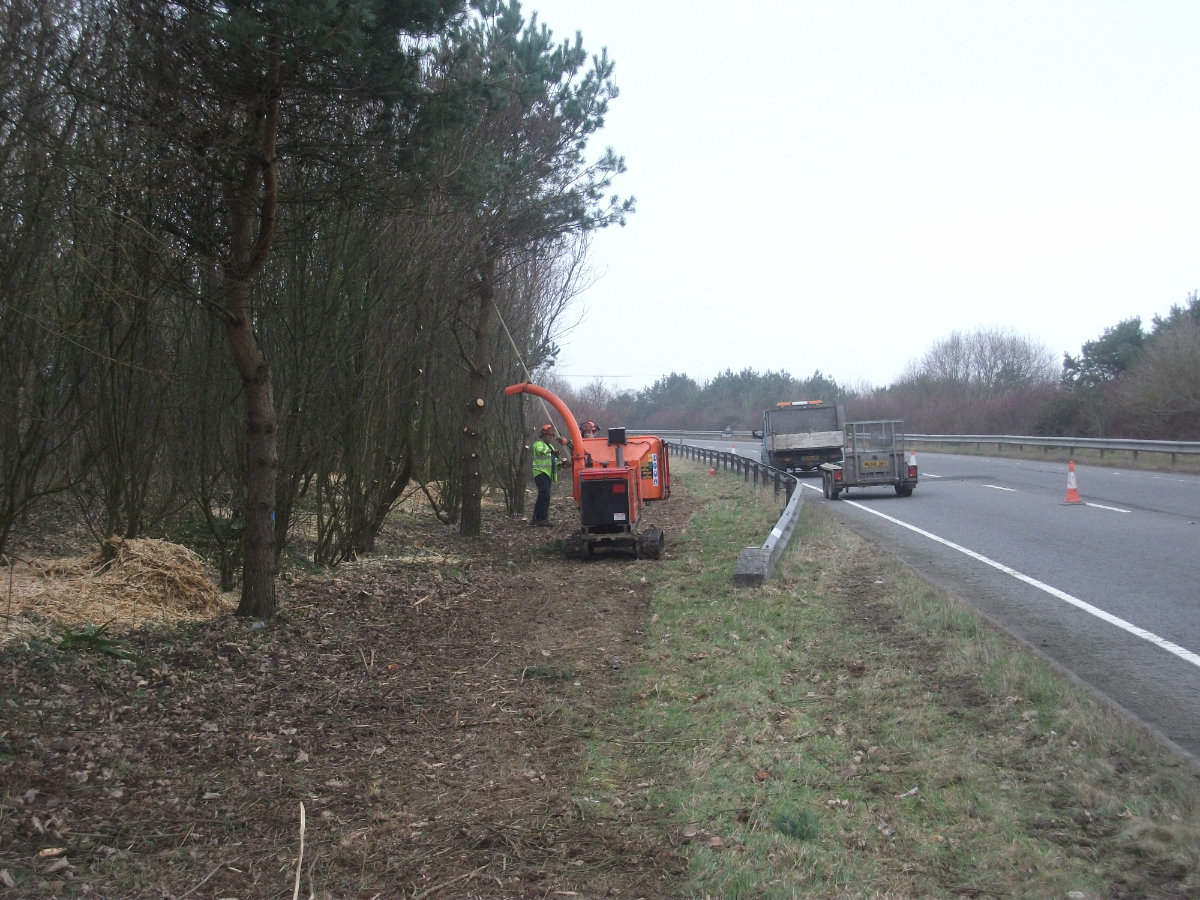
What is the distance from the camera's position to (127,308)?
973 cm

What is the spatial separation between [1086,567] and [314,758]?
9681 mm

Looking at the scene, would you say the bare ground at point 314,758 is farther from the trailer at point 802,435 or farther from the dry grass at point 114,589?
the trailer at point 802,435

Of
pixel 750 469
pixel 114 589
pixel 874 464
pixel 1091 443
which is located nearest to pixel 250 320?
pixel 114 589

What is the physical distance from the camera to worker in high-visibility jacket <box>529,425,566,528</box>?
17.9 m

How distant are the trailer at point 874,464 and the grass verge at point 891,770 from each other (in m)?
15.8

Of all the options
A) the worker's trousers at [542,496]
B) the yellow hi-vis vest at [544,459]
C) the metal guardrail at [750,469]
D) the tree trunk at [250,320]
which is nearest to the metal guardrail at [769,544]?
the metal guardrail at [750,469]

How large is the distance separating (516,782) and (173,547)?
19.2 ft

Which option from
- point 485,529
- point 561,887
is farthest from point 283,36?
point 485,529

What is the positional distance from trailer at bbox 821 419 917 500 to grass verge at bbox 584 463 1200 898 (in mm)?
15760

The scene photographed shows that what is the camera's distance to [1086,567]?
40.1 feet

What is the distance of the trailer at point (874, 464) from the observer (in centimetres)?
2494

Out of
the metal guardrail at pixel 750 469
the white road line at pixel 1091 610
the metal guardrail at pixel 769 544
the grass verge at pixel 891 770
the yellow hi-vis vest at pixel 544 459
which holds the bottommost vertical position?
the grass verge at pixel 891 770

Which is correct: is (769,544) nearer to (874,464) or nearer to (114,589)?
(114,589)

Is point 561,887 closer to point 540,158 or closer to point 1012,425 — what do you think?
point 540,158
